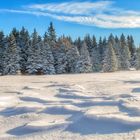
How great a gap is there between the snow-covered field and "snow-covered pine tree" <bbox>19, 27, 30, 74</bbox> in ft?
152

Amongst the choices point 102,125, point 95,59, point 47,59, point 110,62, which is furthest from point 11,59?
Result: point 102,125

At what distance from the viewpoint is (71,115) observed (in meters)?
7.77

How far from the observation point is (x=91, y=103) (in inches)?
345

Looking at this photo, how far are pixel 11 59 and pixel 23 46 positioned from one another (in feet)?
21.9

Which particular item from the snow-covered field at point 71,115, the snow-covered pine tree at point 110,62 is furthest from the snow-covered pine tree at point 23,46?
the snow-covered field at point 71,115

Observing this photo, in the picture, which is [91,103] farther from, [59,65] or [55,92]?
[59,65]

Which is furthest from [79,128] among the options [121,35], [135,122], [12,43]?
[121,35]

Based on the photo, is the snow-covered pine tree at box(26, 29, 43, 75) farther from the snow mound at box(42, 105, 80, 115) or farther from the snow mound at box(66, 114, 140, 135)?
the snow mound at box(66, 114, 140, 135)

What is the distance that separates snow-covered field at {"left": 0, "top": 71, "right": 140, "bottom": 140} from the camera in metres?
6.52

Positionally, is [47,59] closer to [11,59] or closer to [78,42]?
[11,59]

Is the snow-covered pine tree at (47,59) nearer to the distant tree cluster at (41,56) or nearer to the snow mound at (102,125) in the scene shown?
the distant tree cluster at (41,56)

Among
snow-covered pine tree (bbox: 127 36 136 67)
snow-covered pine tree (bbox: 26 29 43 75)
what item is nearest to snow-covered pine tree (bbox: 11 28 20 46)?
snow-covered pine tree (bbox: 26 29 43 75)

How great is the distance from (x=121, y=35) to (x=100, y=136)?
293ft

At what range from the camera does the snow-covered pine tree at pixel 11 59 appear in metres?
54.0
